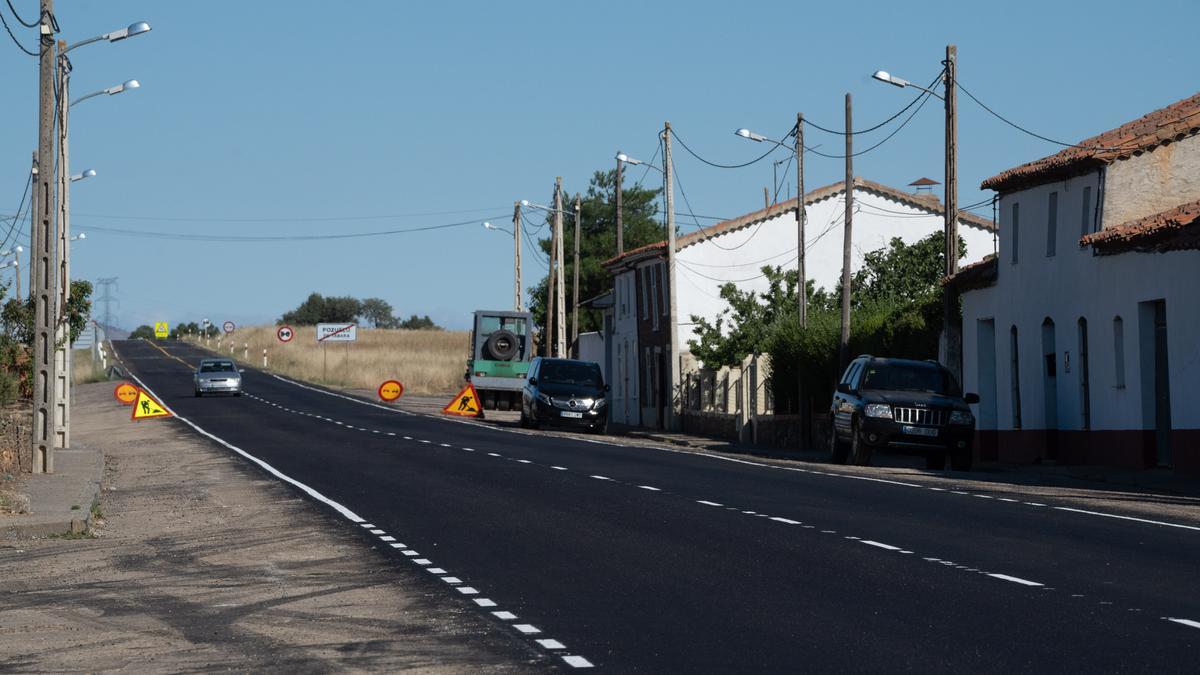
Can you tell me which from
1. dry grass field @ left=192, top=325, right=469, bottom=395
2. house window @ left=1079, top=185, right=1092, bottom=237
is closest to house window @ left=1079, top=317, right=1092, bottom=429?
house window @ left=1079, top=185, right=1092, bottom=237

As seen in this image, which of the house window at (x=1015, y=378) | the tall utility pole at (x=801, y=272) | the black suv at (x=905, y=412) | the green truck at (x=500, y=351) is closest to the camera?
the black suv at (x=905, y=412)

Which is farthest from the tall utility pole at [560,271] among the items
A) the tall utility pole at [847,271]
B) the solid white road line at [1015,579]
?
the solid white road line at [1015,579]

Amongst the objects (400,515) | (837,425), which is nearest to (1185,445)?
(837,425)

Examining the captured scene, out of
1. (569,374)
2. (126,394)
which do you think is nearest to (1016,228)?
(569,374)

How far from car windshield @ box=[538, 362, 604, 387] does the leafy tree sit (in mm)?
49198

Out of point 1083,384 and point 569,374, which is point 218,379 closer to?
point 569,374

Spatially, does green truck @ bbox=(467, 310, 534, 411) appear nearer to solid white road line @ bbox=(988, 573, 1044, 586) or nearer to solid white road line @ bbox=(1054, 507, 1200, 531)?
solid white road line @ bbox=(1054, 507, 1200, 531)

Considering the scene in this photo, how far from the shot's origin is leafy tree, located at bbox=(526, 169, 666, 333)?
4102 inches

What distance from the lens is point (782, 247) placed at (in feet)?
218

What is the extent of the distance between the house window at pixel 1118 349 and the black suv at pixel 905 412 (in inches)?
97.2

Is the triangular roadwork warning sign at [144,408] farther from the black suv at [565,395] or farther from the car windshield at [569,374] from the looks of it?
the car windshield at [569,374]

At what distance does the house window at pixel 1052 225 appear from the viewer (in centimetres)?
3528

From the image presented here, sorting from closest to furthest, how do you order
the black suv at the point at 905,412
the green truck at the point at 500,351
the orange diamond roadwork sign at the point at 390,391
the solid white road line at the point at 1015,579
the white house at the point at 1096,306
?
1. the solid white road line at the point at 1015,579
2. the white house at the point at 1096,306
3. the black suv at the point at 905,412
4. the green truck at the point at 500,351
5. the orange diamond roadwork sign at the point at 390,391

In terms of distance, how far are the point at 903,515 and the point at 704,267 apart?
155 feet
